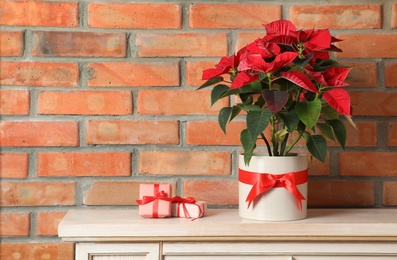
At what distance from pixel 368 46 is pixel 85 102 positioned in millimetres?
826

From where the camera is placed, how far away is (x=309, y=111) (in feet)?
3.68

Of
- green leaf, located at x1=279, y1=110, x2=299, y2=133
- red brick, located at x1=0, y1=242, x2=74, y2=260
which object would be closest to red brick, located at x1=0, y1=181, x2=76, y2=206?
red brick, located at x1=0, y1=242, x2=74, y2=260

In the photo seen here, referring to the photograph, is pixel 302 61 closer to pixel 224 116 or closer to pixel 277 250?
pixel 224 116

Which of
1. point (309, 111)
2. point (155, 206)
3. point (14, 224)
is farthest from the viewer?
point (14, 224)

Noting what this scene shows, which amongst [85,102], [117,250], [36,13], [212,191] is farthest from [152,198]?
[36,13]

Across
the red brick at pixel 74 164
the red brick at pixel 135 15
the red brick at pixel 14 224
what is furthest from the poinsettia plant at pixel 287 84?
the red brick at pixel 14 224

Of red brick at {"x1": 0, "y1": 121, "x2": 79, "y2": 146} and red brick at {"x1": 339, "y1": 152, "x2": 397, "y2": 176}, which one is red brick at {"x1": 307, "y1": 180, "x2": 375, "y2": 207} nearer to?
red brick at {"x1": 339, "y1": 152, "x2": 397, "y2": 176}

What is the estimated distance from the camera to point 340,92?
1.12 metres

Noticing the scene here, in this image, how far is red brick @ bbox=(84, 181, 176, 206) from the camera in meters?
1.43

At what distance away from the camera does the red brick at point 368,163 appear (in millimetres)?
1443

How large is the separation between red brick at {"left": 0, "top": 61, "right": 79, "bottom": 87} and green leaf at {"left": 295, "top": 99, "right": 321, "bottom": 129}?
2.15ft

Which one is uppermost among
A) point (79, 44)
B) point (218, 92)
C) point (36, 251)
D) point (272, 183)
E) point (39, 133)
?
point (79, 44)

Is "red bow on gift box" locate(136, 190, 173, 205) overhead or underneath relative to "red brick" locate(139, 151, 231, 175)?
underneath

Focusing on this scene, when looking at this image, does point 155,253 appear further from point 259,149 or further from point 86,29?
point 86,29
